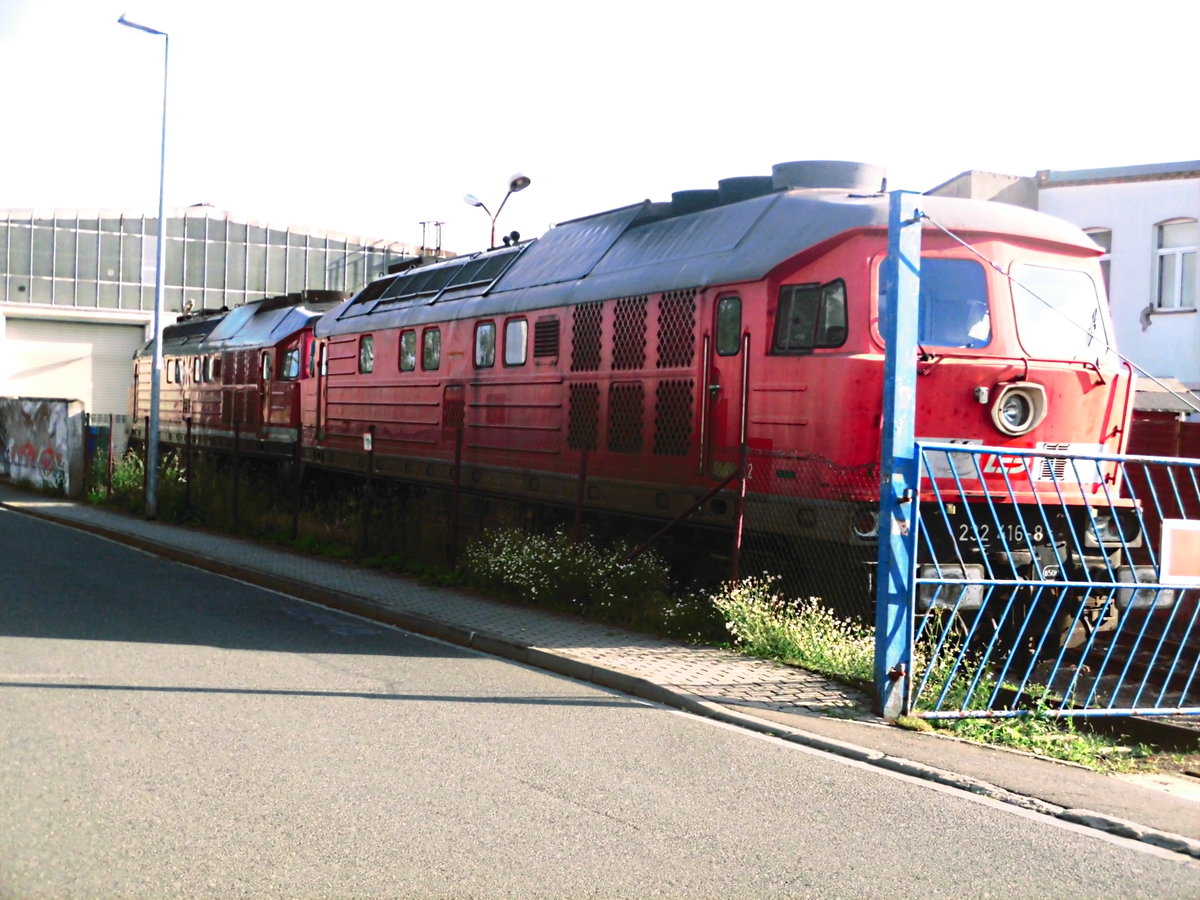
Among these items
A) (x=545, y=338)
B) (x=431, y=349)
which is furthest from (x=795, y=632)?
(x=431, y=349)

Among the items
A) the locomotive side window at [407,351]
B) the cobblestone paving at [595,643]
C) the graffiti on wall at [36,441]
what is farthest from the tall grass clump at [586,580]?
the graffiti on wall at [36,441]

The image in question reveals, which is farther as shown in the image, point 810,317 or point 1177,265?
point 1177,265

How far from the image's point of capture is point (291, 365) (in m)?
22.4

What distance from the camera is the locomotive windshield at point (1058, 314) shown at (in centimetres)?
1061

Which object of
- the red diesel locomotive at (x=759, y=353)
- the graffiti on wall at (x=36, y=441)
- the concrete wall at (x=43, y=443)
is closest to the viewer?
the red diesel locomotive at (x=759, y=353)

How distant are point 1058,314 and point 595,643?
187 inches

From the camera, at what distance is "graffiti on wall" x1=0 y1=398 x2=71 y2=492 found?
26.8 meters

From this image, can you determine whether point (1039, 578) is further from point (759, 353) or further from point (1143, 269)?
point (1143, 269)

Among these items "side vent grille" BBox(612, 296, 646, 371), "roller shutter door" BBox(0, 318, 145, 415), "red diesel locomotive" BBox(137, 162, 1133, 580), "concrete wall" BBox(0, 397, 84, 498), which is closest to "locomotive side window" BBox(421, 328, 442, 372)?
"red diesel locomotive" BBox(137, 162, 1133, 580)

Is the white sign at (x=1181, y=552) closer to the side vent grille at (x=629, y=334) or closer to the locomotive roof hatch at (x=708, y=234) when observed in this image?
the locomotive roof hatch at (x=708, y=234)

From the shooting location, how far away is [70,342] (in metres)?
50.9

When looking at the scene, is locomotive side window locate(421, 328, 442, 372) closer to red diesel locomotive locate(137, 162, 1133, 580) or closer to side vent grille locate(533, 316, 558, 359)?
red diesel locomotive locate(137, 162, 1133, 580)

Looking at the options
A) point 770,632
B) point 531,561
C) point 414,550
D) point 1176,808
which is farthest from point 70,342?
point 1176,808

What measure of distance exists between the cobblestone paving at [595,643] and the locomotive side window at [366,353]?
355 centimetres
